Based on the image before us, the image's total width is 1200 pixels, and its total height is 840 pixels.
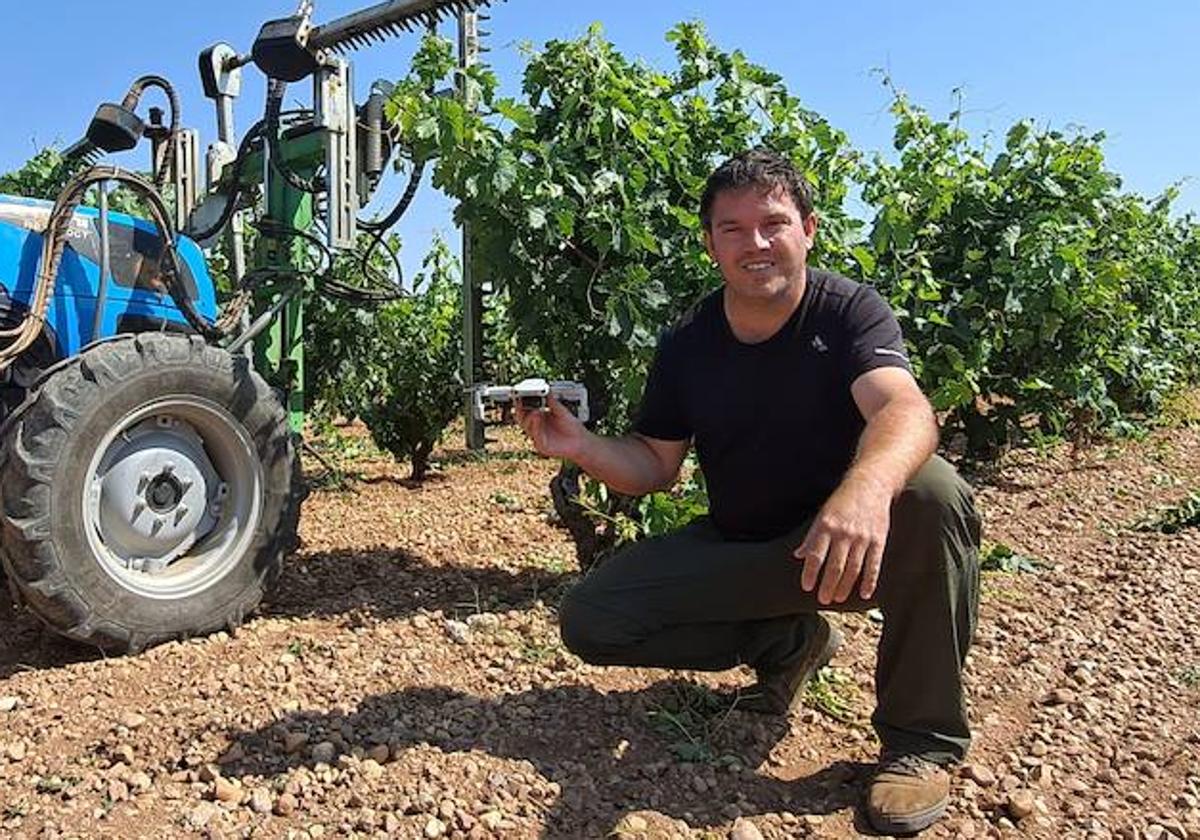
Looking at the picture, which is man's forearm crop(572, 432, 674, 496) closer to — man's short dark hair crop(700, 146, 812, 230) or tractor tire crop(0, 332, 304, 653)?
man's short dark hair crop(700, 146, 812, 230)

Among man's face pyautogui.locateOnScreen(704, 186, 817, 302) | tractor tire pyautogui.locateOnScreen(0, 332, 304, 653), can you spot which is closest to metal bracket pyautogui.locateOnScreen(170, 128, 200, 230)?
tractor tire pyautogui.locateOnScreen(0, 332, 304, 653)

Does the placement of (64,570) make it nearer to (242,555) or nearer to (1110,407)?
(242,555)

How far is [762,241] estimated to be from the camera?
2.48m

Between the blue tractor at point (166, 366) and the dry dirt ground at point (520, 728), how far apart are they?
0.84 ft

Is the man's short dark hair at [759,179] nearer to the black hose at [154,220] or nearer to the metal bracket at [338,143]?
the metal bracket at [338,143]

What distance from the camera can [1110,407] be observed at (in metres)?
7.18

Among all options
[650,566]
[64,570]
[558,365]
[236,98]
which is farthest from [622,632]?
[236,98]

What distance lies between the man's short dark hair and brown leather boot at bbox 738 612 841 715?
41.0 inches

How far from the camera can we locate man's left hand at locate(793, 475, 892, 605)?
1908 millimetres

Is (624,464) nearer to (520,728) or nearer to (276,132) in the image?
(520,728)

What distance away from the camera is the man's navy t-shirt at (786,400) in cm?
247

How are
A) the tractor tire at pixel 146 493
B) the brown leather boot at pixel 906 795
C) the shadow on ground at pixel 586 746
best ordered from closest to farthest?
the brown leather boot at pixel 906 795 → the shadow on ground at pixel 586 746 → the tractor tire at pixel 146 493

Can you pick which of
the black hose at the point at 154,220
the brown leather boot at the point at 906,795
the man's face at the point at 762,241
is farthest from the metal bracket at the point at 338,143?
the brown leather boot at the point at 906,795

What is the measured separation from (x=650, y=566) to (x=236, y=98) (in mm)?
3076
